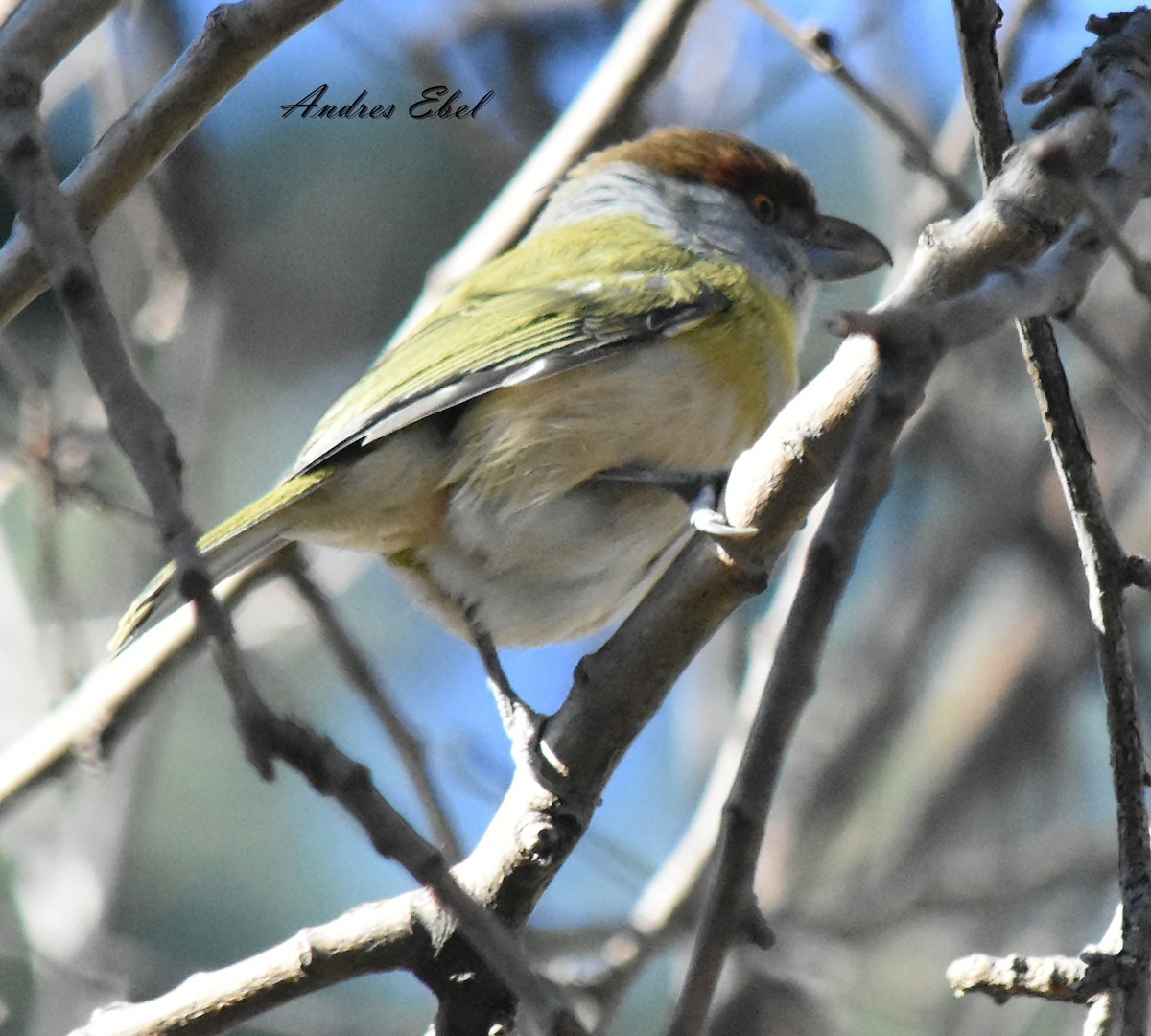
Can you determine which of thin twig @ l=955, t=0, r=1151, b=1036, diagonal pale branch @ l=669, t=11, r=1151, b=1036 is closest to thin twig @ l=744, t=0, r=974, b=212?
thin twig @ l=955, t=0, r=1151, b=1036

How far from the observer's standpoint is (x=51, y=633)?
17.6 feet

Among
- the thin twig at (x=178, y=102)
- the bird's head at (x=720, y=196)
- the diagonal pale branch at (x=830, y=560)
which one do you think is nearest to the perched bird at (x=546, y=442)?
the bird's head at (x=720, y=196)

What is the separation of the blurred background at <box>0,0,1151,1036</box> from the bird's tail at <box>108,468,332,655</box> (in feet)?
2.40

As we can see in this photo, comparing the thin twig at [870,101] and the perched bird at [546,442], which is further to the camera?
the perched bird at [546,442]

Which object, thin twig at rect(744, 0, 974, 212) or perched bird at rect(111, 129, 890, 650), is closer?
thin twig at rect(744, 0, 974, 212)

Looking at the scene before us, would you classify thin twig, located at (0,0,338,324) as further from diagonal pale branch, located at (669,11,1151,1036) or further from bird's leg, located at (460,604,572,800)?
diagonal pale branch, located at (669,11,1151,1036)

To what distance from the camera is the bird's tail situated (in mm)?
3289

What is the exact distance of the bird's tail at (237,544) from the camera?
3.29 metres

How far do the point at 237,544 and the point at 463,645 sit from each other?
2.89m

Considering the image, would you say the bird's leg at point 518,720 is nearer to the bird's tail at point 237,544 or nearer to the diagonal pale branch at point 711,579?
the diagonal pale branch at point 711,579

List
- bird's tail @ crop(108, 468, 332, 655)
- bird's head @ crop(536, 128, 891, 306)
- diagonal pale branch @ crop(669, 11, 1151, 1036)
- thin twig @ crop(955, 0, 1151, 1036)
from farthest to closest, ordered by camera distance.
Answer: bird's head @ crop(536, 128, 891, 306) → bird's tail @ crop(108, 468, 332, 655) → thin twig @ crop(955, 0, 1151, 1036) → diagonal pale branch @ crop(669, 11, 1151, 1036)

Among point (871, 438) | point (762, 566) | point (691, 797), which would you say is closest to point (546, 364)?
point (762, 566)

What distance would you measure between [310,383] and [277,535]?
406 cm

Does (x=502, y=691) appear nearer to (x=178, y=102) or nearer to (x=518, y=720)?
(x=518, y=720)
